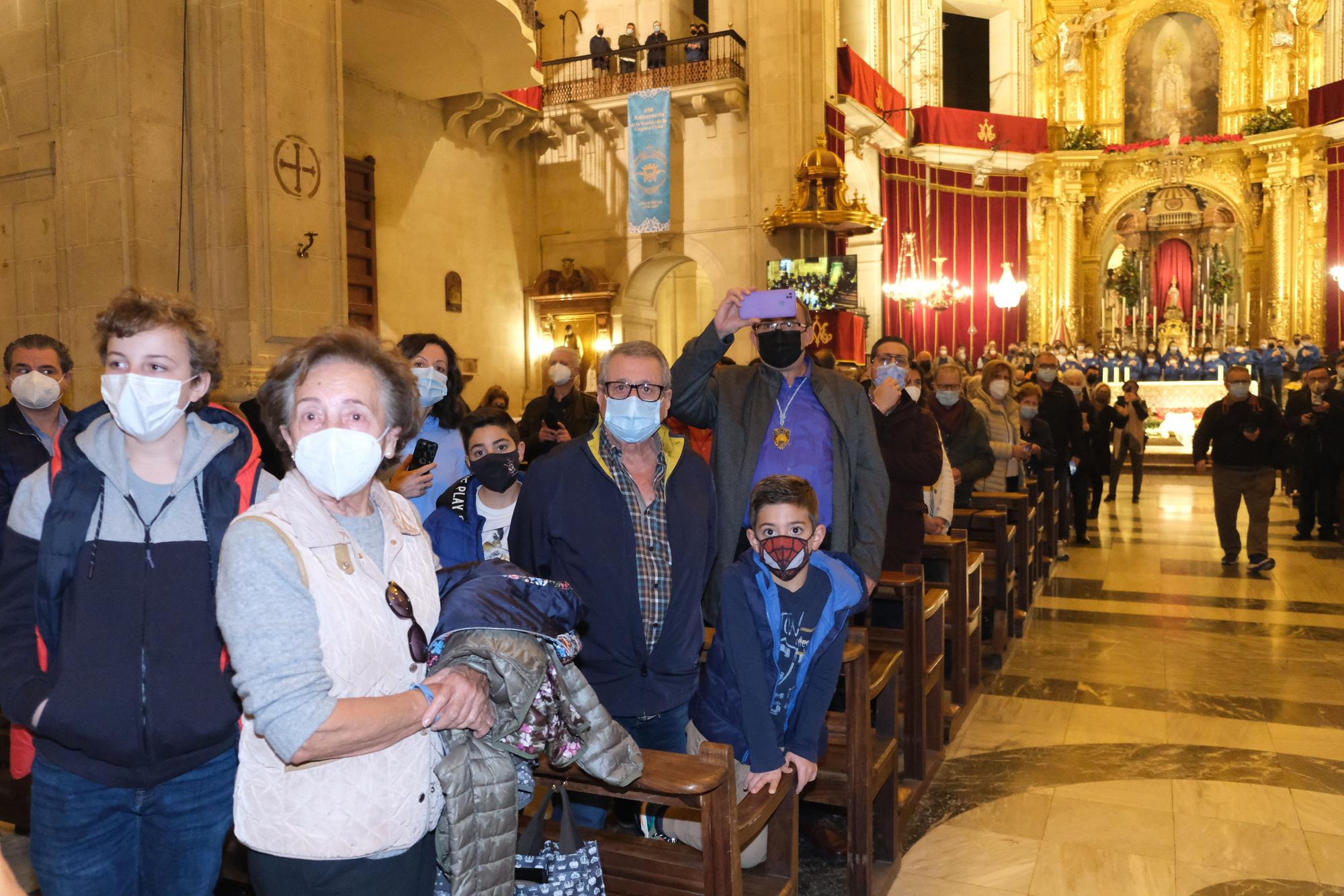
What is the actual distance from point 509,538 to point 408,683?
115 cm

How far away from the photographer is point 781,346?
11.3ft

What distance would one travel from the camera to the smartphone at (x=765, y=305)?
3.15m

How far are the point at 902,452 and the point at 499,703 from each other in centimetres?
319

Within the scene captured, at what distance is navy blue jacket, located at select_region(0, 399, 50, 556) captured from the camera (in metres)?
3.72

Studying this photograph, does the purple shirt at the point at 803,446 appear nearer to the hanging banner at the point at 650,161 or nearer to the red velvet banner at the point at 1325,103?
the hanging banner at the point at 650,161

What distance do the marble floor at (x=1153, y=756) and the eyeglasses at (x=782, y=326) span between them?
1971mm

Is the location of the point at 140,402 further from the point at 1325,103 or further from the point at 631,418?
the point at 1325,103

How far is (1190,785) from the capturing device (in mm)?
4125

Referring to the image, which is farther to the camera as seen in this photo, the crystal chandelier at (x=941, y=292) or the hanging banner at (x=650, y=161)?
the crystal chandelier at (x=941, y=292)

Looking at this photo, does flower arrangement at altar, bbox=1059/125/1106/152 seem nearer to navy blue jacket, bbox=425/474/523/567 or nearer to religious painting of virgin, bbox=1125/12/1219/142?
religious painting of virgin, bbox=1125/12/1219/142

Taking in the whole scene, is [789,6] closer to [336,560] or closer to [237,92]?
[237,92]

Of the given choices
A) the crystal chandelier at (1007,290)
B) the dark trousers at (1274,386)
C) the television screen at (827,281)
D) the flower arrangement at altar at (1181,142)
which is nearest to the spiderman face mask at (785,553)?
the television screen at (827,281)

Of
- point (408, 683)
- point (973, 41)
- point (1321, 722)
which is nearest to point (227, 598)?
point (408, 683)

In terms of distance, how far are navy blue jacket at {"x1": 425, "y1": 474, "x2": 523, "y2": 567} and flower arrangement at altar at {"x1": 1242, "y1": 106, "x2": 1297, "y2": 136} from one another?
82.9 ft
